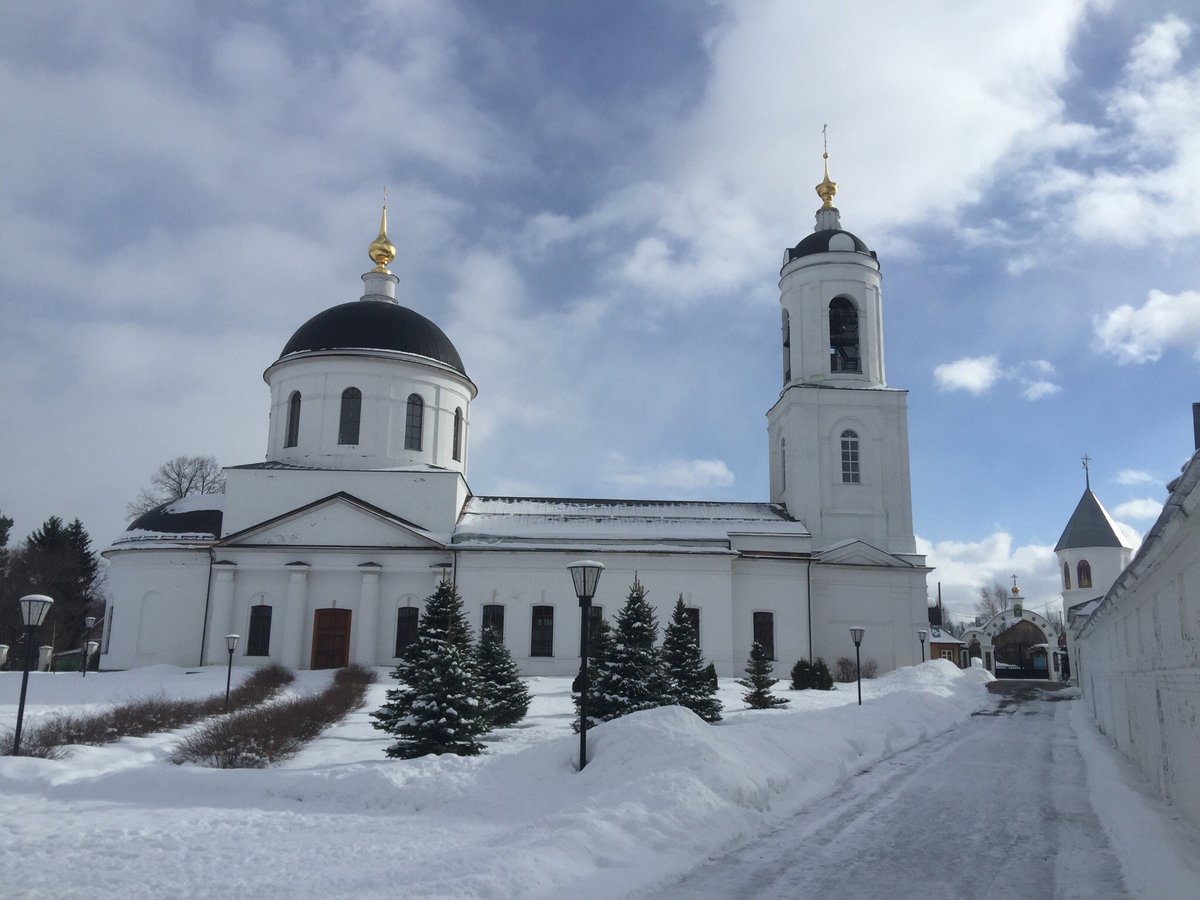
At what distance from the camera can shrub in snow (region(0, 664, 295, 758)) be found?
1413 cm

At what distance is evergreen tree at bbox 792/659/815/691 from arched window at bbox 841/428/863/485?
420 inches

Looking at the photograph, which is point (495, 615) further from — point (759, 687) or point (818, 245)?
point (818, 245)

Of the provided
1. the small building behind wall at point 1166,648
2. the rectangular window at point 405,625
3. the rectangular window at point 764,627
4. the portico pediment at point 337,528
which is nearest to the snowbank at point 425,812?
the small building behind wall at point 1166,648

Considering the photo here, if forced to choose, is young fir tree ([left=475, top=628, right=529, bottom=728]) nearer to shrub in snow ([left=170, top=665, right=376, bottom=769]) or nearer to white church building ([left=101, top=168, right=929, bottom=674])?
shrub in snow ([left=170, top=665, right=376, bottom=769])

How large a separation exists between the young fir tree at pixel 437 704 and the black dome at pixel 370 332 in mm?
21791

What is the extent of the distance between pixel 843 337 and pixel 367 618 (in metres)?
22.4

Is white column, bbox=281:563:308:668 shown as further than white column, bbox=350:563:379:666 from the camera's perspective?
No

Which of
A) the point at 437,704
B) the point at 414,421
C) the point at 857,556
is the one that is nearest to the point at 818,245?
the point at 857,556

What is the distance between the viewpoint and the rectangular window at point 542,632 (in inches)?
1318

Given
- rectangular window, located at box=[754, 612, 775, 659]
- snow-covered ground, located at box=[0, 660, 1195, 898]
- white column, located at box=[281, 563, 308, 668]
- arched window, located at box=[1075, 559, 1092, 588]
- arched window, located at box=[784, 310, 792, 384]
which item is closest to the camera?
snow-covered ground, located at box=[0, 660, 1195, 898]

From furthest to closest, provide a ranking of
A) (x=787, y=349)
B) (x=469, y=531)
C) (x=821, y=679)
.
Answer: (x=787, y=349)
(x=469, y=531)
(x=821, y=679)

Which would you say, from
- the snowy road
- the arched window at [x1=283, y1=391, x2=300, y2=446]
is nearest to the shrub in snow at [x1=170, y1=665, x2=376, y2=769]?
the snowy road

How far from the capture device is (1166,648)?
1085 cm

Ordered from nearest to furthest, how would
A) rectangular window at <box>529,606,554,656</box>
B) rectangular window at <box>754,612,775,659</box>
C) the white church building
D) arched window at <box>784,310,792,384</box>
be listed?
the white church building → rectangular window at <box>529,606,554,656</box> → rectangular window at <box>754,612,775,659</box> → arched window at <box>784,310,792,384</box>
